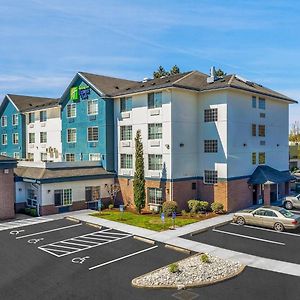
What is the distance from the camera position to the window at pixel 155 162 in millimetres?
31328

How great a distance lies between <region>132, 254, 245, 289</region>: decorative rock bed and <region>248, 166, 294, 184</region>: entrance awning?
16.5 meters

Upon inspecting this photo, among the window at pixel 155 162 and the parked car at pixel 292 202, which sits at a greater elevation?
the window at pixel 155 162

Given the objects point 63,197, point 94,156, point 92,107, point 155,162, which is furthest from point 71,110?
point 155,162

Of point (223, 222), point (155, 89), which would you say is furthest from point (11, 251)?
point (155, 89)

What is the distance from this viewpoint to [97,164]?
35.5 m

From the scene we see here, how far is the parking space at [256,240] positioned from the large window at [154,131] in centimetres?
1044

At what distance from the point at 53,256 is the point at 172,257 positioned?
21.9 feet

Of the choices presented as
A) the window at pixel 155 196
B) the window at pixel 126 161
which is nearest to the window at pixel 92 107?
the window at pixel 126 161

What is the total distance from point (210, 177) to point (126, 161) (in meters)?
8.65

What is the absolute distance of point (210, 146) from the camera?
1248 inches

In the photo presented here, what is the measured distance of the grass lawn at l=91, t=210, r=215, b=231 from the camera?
25.6m

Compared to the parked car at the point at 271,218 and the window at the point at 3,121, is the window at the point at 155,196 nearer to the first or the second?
the parked car at the point at 271,218

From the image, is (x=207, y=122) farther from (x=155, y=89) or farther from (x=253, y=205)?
(x=253, y=205)

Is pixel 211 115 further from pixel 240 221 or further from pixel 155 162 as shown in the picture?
pixel 240 221
